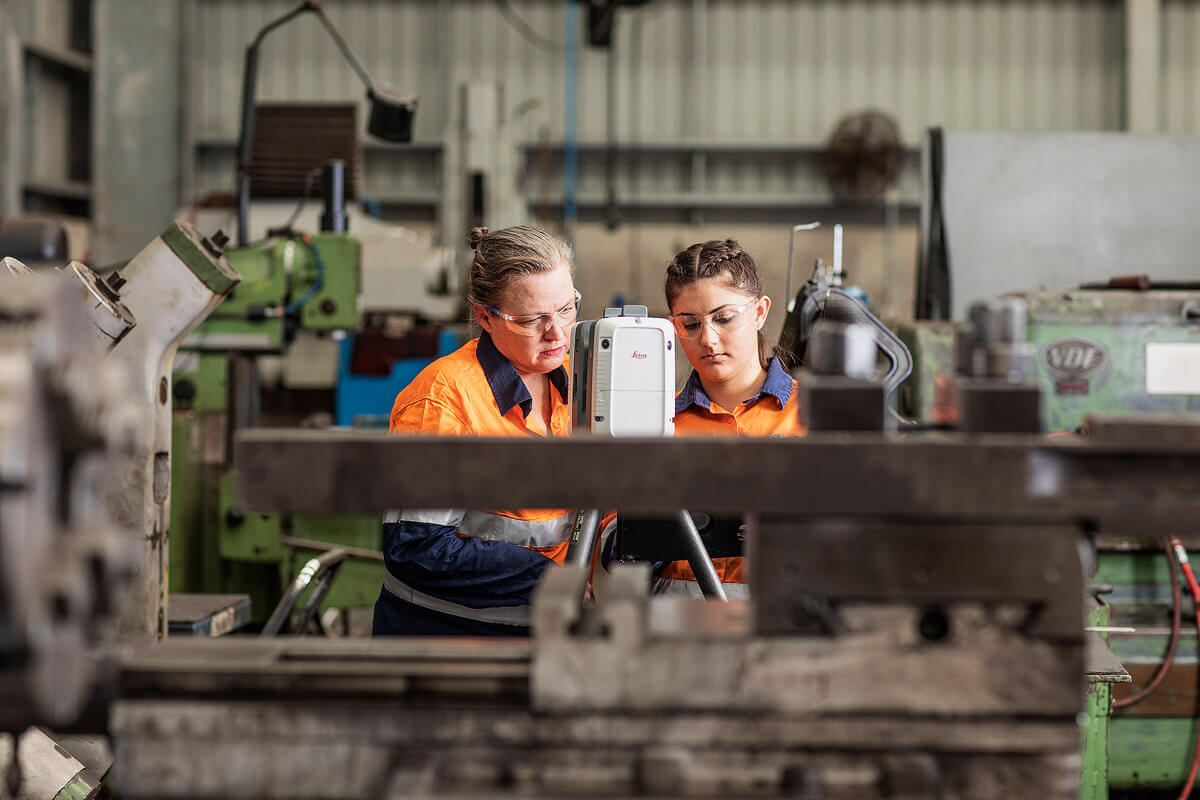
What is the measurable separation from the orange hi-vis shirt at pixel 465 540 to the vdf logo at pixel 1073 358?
128 cm

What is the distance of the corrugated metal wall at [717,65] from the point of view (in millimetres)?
5961

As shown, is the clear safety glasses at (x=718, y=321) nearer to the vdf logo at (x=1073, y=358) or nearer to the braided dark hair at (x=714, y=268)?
the braided dark hair at (x=714, y=268)

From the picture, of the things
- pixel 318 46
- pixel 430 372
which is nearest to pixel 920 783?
pixel 430 372

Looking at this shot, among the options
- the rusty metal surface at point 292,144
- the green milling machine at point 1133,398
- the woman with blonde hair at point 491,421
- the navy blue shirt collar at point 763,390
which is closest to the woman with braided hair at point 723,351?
the navy blue shirt collar at point 763,390

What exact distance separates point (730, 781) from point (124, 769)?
439 millimetres

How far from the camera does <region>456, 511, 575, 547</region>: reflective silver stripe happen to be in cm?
145

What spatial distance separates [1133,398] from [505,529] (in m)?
1.52

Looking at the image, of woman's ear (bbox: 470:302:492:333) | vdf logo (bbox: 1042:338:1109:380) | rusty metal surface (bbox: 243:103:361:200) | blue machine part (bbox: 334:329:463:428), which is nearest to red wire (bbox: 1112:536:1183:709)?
vdf logo (bbox: 1042:338:1109:380)

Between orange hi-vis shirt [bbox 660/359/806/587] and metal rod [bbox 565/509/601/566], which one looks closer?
metal rod [bbox 565/509/601/566]

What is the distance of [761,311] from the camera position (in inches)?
66.2

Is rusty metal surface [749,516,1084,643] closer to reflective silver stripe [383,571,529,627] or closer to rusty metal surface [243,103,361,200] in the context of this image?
reflective silver stripe [383,571,529,627]

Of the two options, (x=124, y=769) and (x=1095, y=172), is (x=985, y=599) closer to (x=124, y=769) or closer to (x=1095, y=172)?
(x=124, y=769)

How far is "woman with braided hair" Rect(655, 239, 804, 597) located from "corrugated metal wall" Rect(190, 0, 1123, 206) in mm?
4515

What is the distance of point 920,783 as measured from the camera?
73 centimetres
